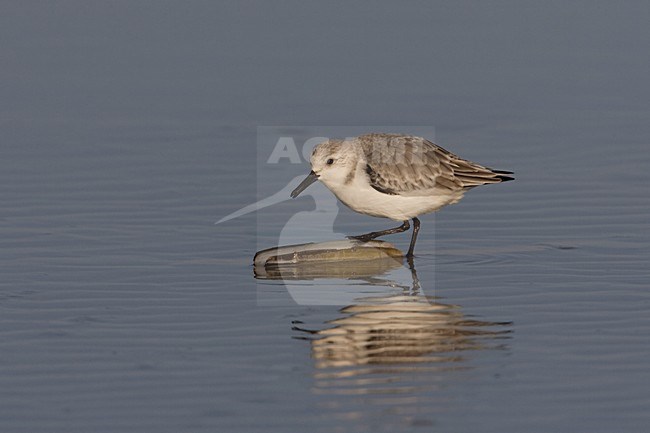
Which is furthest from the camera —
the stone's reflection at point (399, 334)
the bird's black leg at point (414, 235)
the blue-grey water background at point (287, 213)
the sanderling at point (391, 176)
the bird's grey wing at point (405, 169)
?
the bird's grey wing at point (405, 169)

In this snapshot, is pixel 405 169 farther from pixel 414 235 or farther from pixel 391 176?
pixel 414 235

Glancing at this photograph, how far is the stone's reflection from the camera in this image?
28.9 ft

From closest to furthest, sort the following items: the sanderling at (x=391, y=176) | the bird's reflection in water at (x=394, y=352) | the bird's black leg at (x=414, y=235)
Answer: the bird's reflection in water at (x=394, y=352) → the bird's black leg at (x=414, y=235) → the sanderling at (x=391, y=176)

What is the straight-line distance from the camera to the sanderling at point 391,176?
11.7m

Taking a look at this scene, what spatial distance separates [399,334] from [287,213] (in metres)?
3.41

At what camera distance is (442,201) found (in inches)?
472

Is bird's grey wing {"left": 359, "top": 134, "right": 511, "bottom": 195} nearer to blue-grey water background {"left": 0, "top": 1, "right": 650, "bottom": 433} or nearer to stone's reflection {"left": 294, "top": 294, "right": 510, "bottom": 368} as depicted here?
blue-grey water background {"left": 0, "top": 1, "right": 650, "bottom": 433}

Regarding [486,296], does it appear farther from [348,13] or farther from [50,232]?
[348,13]

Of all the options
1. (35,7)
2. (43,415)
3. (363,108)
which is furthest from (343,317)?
(35,7)

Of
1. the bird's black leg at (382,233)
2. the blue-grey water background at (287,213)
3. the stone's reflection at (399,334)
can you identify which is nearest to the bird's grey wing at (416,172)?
the bird's black leg at (382,233)

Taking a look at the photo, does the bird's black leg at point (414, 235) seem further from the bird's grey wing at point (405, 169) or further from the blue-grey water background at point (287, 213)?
the bird's grey wing at point (405, 169)

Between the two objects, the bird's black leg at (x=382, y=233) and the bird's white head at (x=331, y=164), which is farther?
the bird's black leg at (x=382, y=233)

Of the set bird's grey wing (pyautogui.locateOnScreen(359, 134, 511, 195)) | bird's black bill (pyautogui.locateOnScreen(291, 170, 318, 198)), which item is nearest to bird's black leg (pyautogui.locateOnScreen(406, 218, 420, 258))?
bird's grey wing (pyautogui.locateOnScreen(359, 134, 511, 195))

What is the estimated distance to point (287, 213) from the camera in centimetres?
1255
